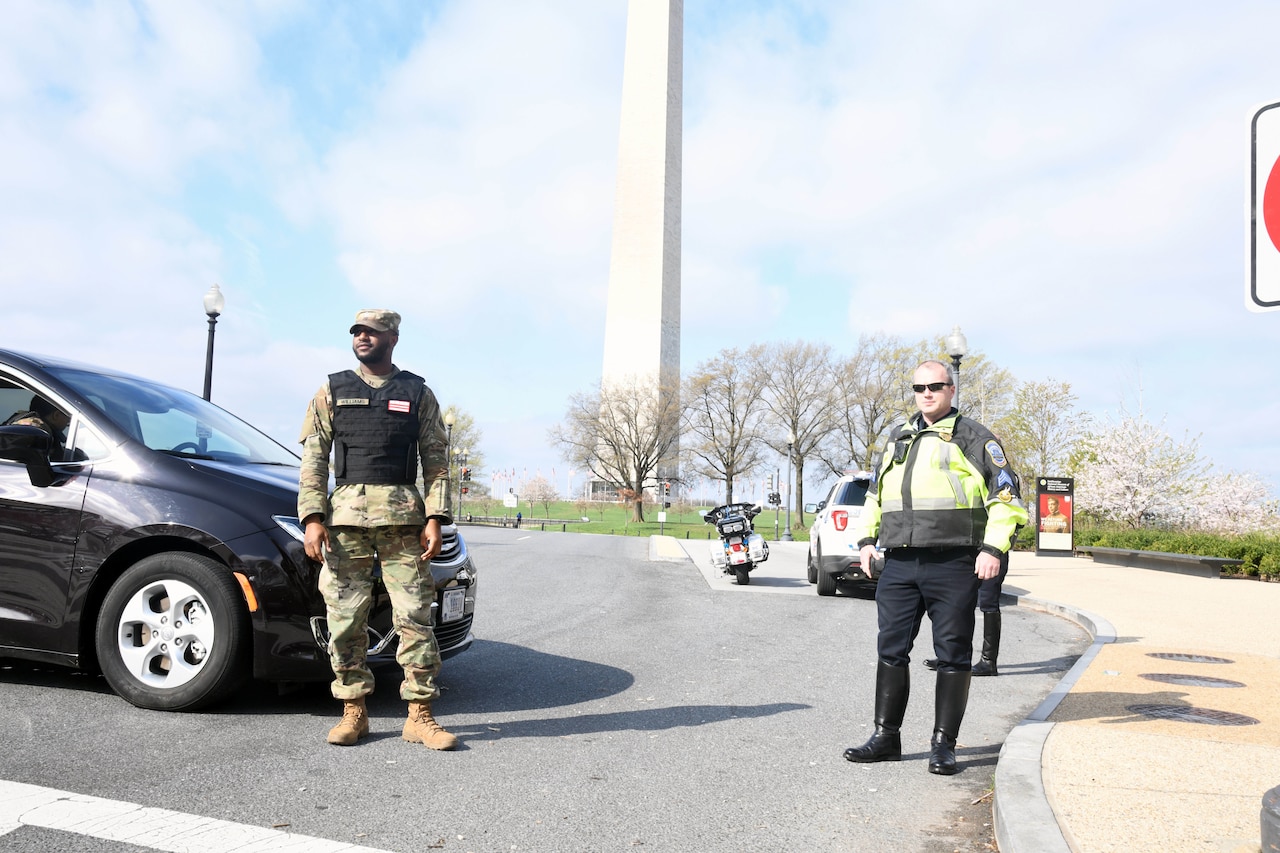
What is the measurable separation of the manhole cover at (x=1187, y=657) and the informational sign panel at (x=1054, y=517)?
1670cm

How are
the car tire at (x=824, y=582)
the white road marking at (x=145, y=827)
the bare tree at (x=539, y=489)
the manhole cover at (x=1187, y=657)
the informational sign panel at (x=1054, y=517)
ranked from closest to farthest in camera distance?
the white road marking at (x=145, y=827)
the manhole cover at (x=1187, y=657)
the car tire at (x=824, y=582)
the informational sign panel at (x=1054, y=517)
the bare tree at (x=539, y=489)

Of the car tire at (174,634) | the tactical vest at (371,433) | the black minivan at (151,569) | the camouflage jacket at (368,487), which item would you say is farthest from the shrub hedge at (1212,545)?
the car tire at (174,634)

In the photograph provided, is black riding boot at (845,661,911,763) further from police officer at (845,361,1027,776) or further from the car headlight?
the car headlight

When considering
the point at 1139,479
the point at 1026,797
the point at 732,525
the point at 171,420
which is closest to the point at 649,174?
the point at 1139,479

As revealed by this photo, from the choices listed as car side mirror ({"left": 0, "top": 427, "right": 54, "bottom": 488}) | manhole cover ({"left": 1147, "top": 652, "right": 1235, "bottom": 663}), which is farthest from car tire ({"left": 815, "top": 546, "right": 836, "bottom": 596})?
car side mirror ({"left": 0, "top": 427, "right": 54, "bottom": 488})

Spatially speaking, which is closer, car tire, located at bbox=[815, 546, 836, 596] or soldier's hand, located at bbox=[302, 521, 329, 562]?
soldier's hand, located at bbox=[302, 521, 329, 562]

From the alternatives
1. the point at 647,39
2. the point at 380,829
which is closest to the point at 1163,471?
the point at 647,39

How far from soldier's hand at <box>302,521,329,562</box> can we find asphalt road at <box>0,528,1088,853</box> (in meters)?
0.88

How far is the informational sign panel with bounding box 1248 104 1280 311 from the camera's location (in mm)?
3172

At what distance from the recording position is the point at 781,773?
4527mm

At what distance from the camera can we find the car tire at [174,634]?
485 centimetres

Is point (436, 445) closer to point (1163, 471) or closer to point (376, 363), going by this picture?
point (376, 363)

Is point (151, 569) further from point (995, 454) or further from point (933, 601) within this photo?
point (995, 454)

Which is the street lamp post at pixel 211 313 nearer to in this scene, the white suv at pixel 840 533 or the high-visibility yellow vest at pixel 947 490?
the white suv at pixel 840 533
